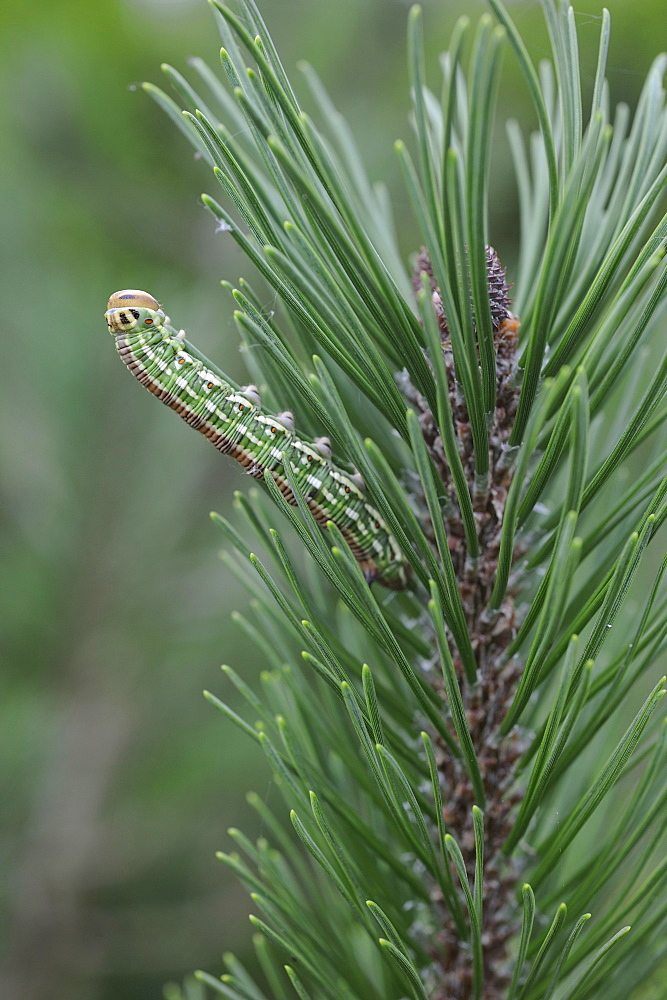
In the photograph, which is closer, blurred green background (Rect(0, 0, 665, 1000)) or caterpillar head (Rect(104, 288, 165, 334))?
caterpillar head (Rect(104, 288, 165, 334))

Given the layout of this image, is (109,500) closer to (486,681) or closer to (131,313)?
(131,313)

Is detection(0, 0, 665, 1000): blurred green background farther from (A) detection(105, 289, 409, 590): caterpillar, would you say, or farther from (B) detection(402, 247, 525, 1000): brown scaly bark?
(B) detection(402, 247, 525, 1000): brown scaly bark

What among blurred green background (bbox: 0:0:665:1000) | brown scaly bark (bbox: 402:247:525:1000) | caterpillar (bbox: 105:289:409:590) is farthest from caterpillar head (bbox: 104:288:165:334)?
blurred green background (bbox: 0:0:665:1000)

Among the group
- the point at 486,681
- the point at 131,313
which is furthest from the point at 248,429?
the point at 486,681

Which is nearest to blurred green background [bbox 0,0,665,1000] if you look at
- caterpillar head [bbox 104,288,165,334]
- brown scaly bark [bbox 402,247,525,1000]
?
caterpillar head [bbox 104,288,165,334]

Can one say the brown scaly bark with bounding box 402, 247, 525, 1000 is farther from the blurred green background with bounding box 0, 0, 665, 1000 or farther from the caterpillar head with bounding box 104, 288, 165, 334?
the blurred green background with bounding box 0, 0, 665, 1000

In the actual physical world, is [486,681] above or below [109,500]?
above

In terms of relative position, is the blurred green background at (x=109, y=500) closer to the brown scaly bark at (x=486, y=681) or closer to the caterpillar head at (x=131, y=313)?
the caterpillar head at (x=131, y=313)

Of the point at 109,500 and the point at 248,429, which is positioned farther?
the point at 109,500
